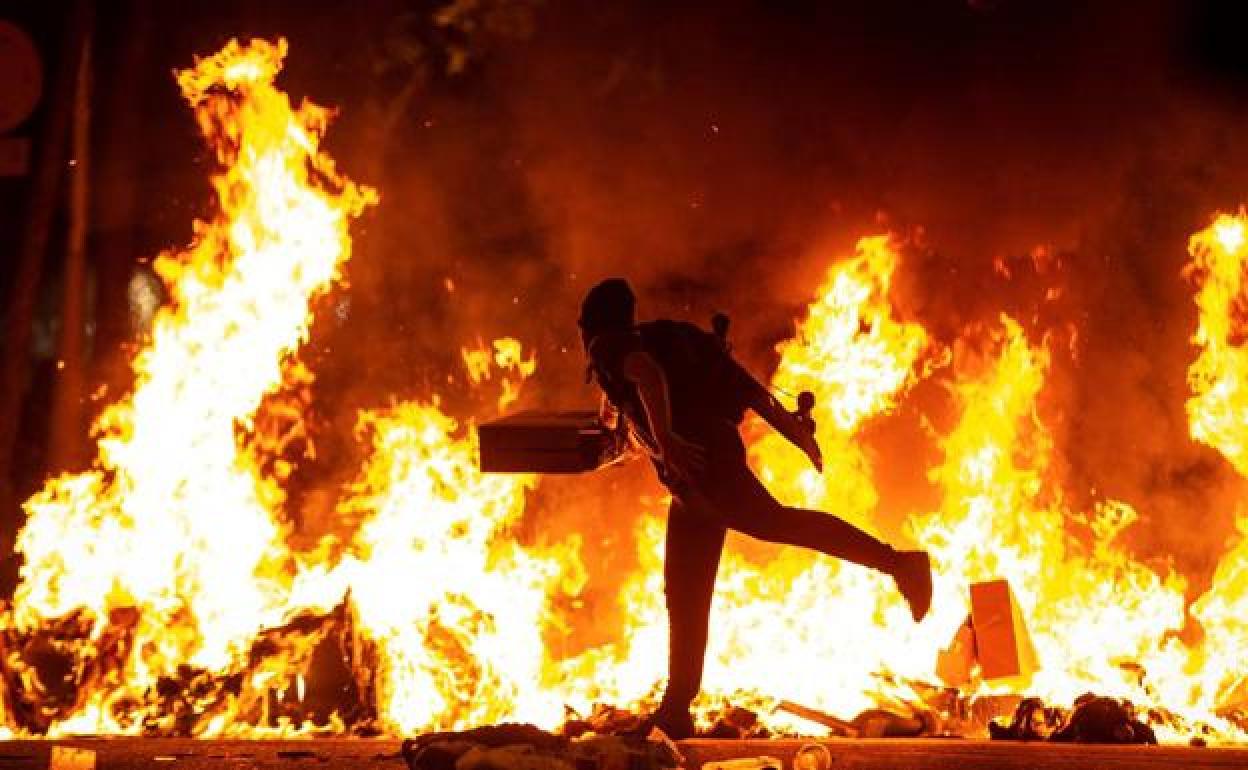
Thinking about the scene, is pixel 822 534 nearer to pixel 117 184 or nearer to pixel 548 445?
pixel 548 445

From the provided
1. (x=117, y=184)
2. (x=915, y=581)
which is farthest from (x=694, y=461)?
(x=117, y=184)

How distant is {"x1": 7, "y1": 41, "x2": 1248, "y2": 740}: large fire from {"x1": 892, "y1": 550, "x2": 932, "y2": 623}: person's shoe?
1.13 metres

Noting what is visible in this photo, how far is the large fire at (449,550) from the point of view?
782 cm

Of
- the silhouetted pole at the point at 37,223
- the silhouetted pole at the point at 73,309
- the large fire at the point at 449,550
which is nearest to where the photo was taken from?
the large fire at the point at 449,550

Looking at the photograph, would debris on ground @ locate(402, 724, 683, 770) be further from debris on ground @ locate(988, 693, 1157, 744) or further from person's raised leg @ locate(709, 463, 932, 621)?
debris on ground @ locate(988, 693, 1157, 744)

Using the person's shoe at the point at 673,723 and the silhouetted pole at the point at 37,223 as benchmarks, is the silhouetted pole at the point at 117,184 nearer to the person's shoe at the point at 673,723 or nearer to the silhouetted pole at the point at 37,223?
the silhouetted pole at the point at 37,223

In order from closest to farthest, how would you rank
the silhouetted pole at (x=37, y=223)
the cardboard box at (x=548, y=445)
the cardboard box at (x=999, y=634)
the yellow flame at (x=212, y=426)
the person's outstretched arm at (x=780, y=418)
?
1. the person's outstretched arm at (x=780, y=418)
2. the cardboard box at (x=548, y=445)
3. the cardboard box at (x=999, y=634)
4. the yellow flame at (x=212, y=426)
5. the silhouetted pole at (x=37, y=223)

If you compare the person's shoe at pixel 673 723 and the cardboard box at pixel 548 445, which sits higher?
the cardboard box at pixel 548 445

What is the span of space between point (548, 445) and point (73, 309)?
450 centimetres

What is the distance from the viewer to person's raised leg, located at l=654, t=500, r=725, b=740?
686cm

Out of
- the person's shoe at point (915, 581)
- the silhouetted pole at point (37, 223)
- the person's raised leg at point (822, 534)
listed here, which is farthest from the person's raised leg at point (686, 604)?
the silhouetted pole at point (37, 223)

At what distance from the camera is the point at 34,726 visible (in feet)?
25.3

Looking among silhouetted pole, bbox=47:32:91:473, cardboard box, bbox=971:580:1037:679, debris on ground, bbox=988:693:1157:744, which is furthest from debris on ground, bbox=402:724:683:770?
silhouetted pole, bbox=47:32:91:473

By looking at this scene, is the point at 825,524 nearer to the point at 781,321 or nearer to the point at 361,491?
the point at 781,321
